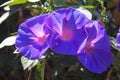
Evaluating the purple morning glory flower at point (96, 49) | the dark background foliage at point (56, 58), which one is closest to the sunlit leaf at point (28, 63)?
the dark background foliage at point (56, 58)

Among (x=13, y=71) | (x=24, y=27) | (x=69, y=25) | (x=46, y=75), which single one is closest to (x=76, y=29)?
(x=69, y=25)

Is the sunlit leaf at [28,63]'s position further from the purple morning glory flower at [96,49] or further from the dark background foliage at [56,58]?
the purple morning glory flower at [96,49]

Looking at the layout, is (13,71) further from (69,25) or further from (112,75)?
(69,25)

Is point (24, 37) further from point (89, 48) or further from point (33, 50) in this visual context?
point (89, 48)

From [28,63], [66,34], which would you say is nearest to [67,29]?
[66,34]

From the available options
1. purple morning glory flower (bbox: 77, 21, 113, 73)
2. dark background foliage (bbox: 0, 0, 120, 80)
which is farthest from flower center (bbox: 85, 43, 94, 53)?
dark background foliage (bbox: 0, 0, 120, 80)
